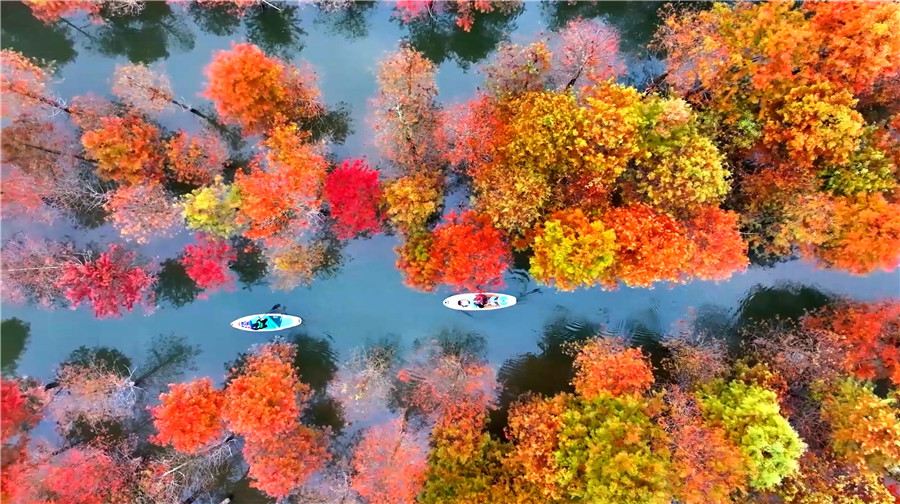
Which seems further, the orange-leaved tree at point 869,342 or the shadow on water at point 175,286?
the shadow on water at point 175,286

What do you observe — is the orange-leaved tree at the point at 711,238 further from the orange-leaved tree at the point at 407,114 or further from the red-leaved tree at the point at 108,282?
the red-leaved tree at the point at 108,282

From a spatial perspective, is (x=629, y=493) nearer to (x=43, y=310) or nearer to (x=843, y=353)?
(x=843, y=353)

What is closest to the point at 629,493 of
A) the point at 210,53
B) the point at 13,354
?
the point at 210,53

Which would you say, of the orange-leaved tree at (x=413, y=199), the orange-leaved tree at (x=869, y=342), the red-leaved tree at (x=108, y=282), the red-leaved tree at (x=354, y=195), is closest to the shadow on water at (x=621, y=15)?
the orange-leaved tree at (x=413, y=199)

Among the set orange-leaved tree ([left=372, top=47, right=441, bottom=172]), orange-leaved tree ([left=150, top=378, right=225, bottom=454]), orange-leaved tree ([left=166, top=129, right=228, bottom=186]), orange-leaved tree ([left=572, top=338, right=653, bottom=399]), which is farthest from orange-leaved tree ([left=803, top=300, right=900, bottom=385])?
orange-leaved tree ([left=166, top=129, right=228, bottom=186])

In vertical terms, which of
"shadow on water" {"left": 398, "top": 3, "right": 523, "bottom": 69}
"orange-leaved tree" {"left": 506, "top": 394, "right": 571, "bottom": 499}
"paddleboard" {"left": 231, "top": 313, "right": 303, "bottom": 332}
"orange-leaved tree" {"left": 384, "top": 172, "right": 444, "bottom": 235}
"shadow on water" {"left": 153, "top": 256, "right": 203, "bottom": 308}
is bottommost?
"orange-leaved tree" {"left": 506, "top": 394, "right": 571, "bottom": 499}

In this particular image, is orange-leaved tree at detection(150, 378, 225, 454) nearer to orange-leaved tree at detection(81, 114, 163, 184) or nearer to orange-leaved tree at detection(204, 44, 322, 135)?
orange-leaved tree at detection(81, 114, 163, 184)
